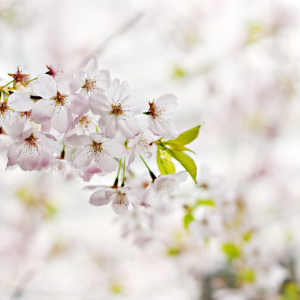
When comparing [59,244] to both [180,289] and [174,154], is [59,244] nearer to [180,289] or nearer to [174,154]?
[180,289]

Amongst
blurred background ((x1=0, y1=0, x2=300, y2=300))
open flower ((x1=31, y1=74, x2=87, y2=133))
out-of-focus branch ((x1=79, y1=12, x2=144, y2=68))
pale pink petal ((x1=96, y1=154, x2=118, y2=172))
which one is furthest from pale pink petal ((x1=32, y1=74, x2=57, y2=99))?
blurred background ((x1=0, y1=0, x2=300, y2=300))

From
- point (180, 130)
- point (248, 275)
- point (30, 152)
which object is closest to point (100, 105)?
point (30, 152)

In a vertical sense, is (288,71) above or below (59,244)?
above

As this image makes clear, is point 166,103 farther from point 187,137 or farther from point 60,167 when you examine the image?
point 60,167

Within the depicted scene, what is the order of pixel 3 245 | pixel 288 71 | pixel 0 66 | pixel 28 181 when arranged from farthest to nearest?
pixel 3 245 < pixel 288 71 < pixel 28 181 < pixel 0 66

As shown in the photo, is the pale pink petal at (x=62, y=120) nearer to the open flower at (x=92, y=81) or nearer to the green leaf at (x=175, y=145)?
the open flower at (x=92, y=81)

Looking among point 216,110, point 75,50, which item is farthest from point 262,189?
point 75,50

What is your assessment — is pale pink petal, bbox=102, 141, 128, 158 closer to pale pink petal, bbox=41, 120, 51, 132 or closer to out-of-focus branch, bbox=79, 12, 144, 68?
pale pink petal, bbox=41, 120, 51, 132
